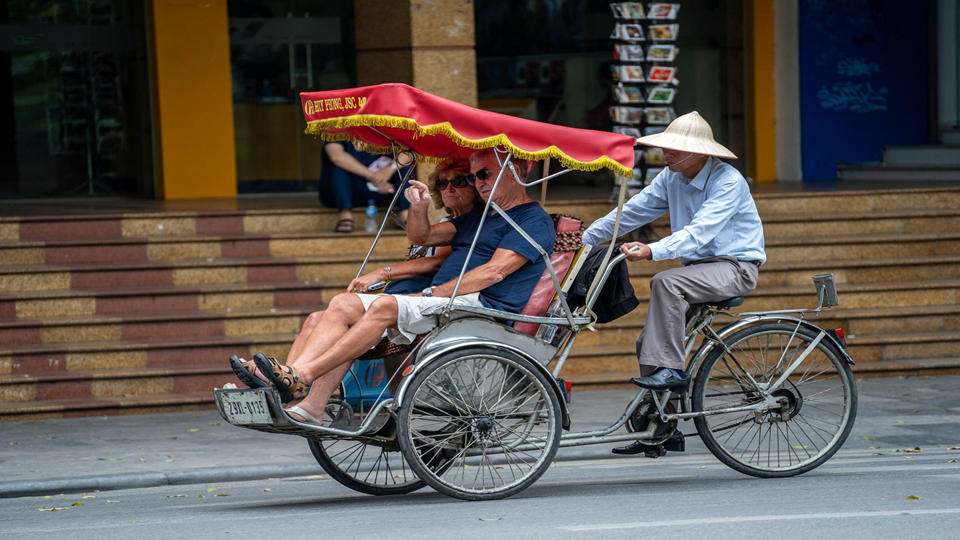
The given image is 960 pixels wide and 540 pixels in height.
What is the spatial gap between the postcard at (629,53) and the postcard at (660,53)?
0.29ft

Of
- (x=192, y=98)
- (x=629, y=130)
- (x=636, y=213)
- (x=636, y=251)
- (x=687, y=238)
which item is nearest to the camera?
(x=636, y=251)

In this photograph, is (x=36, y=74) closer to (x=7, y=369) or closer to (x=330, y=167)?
(x=330, y=167)

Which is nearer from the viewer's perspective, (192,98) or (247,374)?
(247,374)

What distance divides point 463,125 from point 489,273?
0.76m

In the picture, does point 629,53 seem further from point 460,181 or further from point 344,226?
point 460,181

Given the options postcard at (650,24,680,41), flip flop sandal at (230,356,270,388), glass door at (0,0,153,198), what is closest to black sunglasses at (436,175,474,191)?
flip flop sandal at (230,356,270,388)

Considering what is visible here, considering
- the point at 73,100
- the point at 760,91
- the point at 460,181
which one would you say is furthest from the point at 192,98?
the point at 460,181

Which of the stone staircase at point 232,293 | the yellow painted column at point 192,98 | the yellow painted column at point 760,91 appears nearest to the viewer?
the stone staircase at point 232,293

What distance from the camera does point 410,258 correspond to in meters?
6.82

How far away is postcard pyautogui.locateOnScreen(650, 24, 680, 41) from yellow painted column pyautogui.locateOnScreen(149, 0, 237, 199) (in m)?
5.76

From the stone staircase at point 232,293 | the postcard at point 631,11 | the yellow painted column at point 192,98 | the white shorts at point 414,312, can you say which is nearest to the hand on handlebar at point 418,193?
the white shorts at point 414,312

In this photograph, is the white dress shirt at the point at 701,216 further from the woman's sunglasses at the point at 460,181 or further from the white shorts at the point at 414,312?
the white shorts at the point at 414,312

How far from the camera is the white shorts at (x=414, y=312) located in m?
5.95

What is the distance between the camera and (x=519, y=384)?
6062mm
